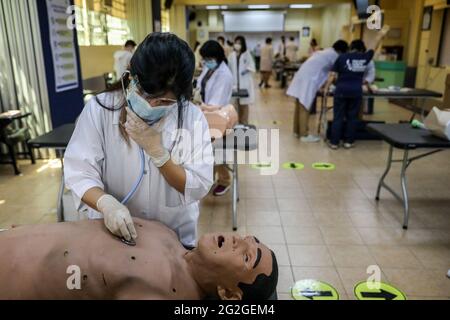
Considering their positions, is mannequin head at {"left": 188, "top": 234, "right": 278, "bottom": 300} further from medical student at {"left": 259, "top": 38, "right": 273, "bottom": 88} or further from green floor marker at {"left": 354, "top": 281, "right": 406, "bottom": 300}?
medical student at {"left": 259, "top": 38, "right": 273, "bottom": 88}

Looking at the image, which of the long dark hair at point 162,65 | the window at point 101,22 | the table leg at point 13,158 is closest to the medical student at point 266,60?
the window at point 101,22

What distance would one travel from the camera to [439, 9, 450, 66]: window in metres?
6.54

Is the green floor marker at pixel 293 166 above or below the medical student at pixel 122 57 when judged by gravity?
below

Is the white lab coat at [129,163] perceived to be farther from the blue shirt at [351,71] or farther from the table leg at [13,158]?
the blue shirt at [351,71]

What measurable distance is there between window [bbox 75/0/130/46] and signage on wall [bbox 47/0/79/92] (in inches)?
29.0

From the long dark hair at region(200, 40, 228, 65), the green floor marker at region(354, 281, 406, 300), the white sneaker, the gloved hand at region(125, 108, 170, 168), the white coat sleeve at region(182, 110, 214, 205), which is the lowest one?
the green floor marker at region(354, 281, 406, 300)

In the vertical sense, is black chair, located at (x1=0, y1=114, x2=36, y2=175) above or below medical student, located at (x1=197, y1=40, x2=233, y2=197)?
below

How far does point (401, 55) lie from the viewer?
26.2ft

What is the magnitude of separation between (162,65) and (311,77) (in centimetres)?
411

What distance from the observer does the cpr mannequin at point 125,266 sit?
0.96m

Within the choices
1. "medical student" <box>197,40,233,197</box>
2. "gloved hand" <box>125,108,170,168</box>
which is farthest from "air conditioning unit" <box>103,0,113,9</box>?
"gloved hand" <box>125,108,170,168</box>

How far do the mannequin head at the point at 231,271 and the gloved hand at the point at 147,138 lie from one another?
268 mm

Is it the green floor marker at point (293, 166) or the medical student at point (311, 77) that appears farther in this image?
the medical student at point (311, 77)

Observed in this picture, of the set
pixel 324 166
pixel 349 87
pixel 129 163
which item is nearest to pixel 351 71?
pixel 349 87
